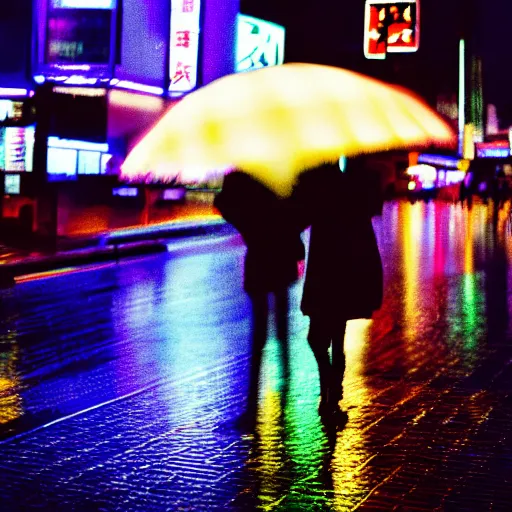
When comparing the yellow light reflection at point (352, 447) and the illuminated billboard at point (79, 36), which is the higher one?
the illuminated billboard at point (79, 36)

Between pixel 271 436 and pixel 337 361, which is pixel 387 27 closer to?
pixel 337 361

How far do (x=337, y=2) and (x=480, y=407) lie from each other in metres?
49.3

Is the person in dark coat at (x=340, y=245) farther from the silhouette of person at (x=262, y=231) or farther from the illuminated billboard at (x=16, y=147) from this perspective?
the illuminated billboard at (x=16, y=147)

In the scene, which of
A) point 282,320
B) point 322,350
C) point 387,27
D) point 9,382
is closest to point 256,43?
point 387,27

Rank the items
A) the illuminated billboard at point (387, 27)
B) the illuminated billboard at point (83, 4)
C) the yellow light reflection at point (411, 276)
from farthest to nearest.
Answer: the illuminated billboard at point (83, 4) < the illuminated billboard at point (387, 27) < the yellow light reflection at point (411, 276)

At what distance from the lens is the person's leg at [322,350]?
6938 millimetres

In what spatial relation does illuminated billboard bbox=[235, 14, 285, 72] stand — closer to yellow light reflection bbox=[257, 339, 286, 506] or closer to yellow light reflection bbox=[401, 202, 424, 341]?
yellow light reflection bbox=[401, 202, 424, 341]

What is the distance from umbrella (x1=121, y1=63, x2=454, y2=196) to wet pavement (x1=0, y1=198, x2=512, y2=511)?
Answer: 166cm

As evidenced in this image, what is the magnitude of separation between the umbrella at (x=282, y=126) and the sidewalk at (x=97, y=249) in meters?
9.08

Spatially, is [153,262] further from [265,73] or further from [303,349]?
[265,73]

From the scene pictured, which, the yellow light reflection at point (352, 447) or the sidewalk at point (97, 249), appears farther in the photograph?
the sidewalk at point (97, 249)

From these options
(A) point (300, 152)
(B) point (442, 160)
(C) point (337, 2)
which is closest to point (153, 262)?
(A) point (300, 152)

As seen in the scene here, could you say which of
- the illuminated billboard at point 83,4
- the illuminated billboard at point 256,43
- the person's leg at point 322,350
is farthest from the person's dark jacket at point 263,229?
the illuminated billboard at point 256,43

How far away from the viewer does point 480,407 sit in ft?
23.4
